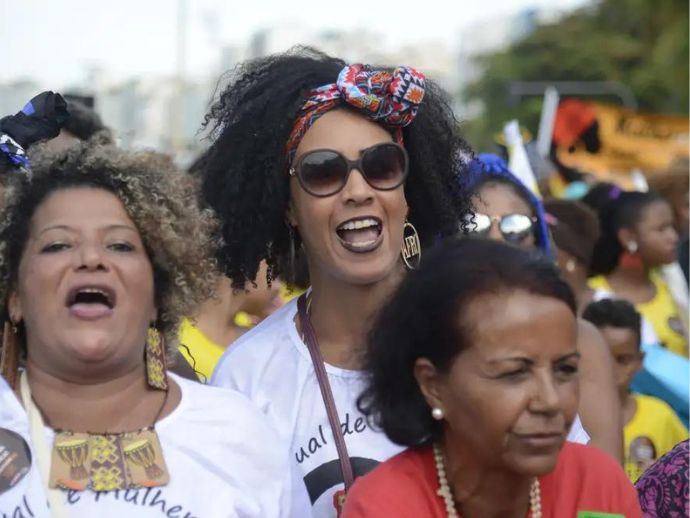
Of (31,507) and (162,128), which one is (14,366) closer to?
(31,507)

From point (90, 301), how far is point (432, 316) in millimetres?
874

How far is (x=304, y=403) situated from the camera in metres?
3.74

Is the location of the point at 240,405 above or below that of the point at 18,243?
below

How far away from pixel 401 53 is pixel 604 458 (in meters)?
129

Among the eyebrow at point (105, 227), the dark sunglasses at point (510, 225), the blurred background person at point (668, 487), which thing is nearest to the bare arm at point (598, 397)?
the dark sunglasses at point (510, 225)

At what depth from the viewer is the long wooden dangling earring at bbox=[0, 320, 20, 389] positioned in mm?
3447

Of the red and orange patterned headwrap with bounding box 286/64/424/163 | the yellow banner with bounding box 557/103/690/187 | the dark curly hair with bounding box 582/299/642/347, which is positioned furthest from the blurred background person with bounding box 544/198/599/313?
the yellow banner with bounding box 557/103/690/187

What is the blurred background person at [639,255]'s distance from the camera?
26.8 ft

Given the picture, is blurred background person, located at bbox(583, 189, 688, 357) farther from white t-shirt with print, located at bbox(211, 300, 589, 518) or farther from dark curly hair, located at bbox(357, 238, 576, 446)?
dark curly hair, located at bbox(357, 238, 576, 446)

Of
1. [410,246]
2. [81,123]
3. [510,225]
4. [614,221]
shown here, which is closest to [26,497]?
[410,246]

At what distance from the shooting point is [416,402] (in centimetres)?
319

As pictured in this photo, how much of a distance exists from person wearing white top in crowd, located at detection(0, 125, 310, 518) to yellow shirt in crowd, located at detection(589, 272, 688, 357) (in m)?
4.67

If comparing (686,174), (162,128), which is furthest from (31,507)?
(162,128)

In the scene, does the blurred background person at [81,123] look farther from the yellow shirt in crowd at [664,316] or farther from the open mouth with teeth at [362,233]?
the yellow shirt in crowd at [664,316]
